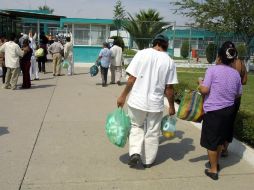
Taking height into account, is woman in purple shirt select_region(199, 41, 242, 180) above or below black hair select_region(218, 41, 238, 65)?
below

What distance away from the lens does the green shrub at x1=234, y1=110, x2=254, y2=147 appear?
591 centimetres

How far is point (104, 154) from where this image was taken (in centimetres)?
575

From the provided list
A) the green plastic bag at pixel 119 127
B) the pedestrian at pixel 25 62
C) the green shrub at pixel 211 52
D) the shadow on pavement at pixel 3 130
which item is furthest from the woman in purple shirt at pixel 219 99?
the green shrub at pixel 211 52

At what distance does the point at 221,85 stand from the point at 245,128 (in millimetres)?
1503

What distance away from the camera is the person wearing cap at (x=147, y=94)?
498 centimetres

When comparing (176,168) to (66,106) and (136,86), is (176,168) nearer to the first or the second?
Result: (136,86)

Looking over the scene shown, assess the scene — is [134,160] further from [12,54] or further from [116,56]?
[116,56]

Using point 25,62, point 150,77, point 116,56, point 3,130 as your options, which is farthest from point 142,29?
point 150,77

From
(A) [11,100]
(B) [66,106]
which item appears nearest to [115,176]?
(B) [66,106]

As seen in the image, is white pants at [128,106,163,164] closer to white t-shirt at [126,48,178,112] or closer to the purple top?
white t-shirt at [126,48,178,112]

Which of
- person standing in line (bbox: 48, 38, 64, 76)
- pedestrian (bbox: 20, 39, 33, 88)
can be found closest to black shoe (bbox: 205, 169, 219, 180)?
pedestrian (bbox: 20, 39, 33, 88)

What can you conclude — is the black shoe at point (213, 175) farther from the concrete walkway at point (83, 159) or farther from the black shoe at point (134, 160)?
the black shoe at point (134, 160)

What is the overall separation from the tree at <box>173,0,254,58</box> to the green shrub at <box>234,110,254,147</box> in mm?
14962

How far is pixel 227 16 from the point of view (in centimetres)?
2083
